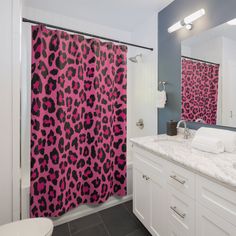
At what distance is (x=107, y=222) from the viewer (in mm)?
1654

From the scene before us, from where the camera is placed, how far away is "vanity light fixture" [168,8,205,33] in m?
1.44

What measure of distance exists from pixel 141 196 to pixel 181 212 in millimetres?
499

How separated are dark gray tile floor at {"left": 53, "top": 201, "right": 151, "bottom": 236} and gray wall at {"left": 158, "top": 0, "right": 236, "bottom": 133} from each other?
1073 millimetres

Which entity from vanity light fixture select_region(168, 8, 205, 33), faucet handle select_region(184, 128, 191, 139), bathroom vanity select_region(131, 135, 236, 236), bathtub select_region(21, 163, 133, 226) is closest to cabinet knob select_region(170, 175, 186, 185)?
bathroom vanity select_region(131, 135, 236, 236)

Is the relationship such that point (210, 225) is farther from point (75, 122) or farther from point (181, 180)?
point (75, 122)

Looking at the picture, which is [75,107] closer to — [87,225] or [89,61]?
[89,61]

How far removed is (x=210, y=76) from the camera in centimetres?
151

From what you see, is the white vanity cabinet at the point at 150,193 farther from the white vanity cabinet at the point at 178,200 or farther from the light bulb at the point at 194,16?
the light bulb at the point at 194,16

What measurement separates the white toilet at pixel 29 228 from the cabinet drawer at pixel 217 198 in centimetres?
93

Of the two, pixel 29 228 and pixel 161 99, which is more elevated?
pixel 161 99

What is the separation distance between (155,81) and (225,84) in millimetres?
822

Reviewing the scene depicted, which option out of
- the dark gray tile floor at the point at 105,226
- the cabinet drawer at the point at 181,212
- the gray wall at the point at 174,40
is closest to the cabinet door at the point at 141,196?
the dark gray tile floor at the point at 105,226

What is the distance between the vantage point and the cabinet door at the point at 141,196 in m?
1.40

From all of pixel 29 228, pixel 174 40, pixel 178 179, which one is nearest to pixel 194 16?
pixel 174 40
